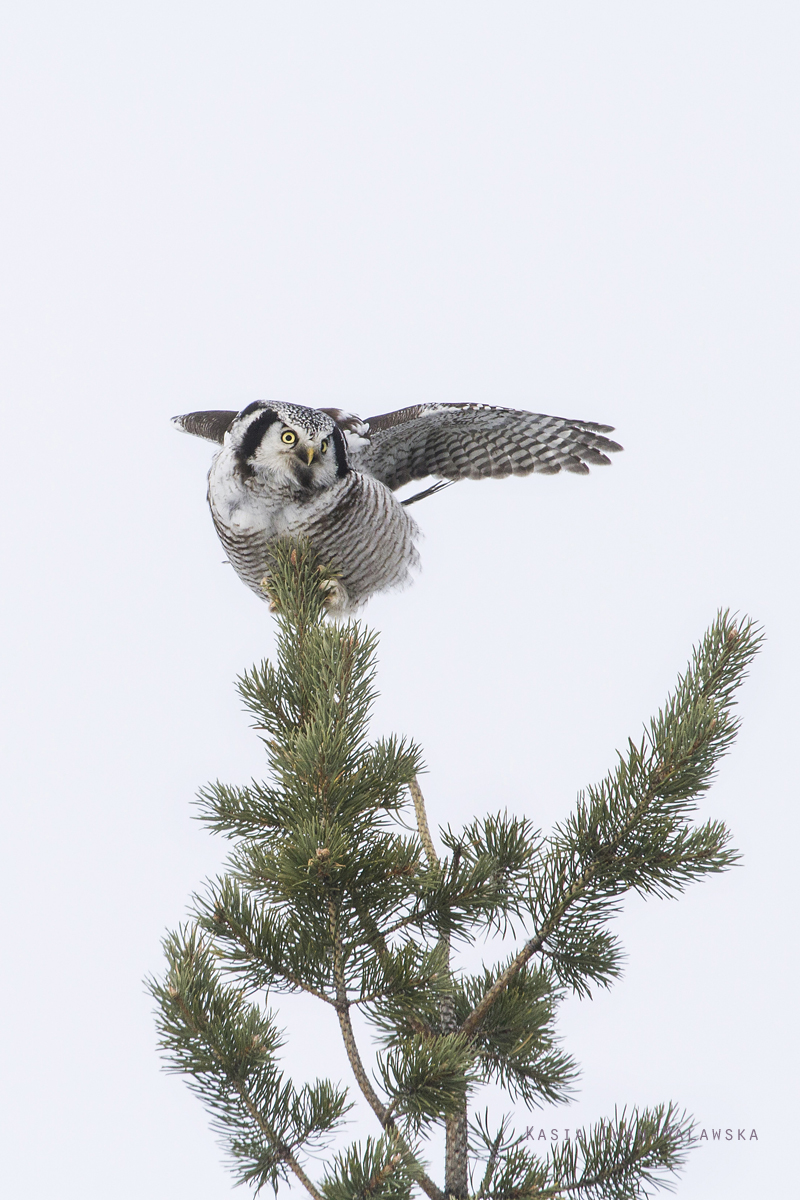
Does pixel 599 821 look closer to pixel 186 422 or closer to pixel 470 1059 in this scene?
pixel 470 1059

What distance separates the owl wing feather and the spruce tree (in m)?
1.36

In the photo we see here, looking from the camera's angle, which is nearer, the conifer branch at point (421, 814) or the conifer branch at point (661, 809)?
the conifer branch at point (661, 809)

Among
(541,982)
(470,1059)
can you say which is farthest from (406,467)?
(470,1059)

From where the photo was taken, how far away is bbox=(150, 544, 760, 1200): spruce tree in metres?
1.47

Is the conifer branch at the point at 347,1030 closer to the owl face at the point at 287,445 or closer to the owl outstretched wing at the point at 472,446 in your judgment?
the owl face at the point at 287,445

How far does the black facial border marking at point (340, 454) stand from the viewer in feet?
7.95

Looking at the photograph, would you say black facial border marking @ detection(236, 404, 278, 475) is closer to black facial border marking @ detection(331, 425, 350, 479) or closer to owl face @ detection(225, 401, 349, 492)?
owl face @ detection(225, 401, 349, 492)

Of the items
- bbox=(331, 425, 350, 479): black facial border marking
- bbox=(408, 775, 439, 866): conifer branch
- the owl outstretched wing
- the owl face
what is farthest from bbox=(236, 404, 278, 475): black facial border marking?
bbox=(408, 775, 439, 866): conifer branch

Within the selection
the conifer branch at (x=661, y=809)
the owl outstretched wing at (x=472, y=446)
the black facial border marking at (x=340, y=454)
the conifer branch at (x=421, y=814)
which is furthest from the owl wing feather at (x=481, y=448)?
the conifer branch at (x=661, y=809)

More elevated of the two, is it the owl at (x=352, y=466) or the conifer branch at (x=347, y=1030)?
the owl at (x=352, y=466)

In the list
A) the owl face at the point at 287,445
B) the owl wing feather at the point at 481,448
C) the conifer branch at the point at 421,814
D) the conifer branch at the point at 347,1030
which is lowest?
the conifer branch at the point at 347,1030

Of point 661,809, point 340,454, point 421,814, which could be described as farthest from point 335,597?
point 661,809

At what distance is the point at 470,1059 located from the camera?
1470mm

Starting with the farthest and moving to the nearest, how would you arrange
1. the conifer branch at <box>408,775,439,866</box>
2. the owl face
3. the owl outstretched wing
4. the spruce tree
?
the owl outstretched wing → the owl face → the conifer branch at <box>408,775,439,866</box> → the spruce tree
